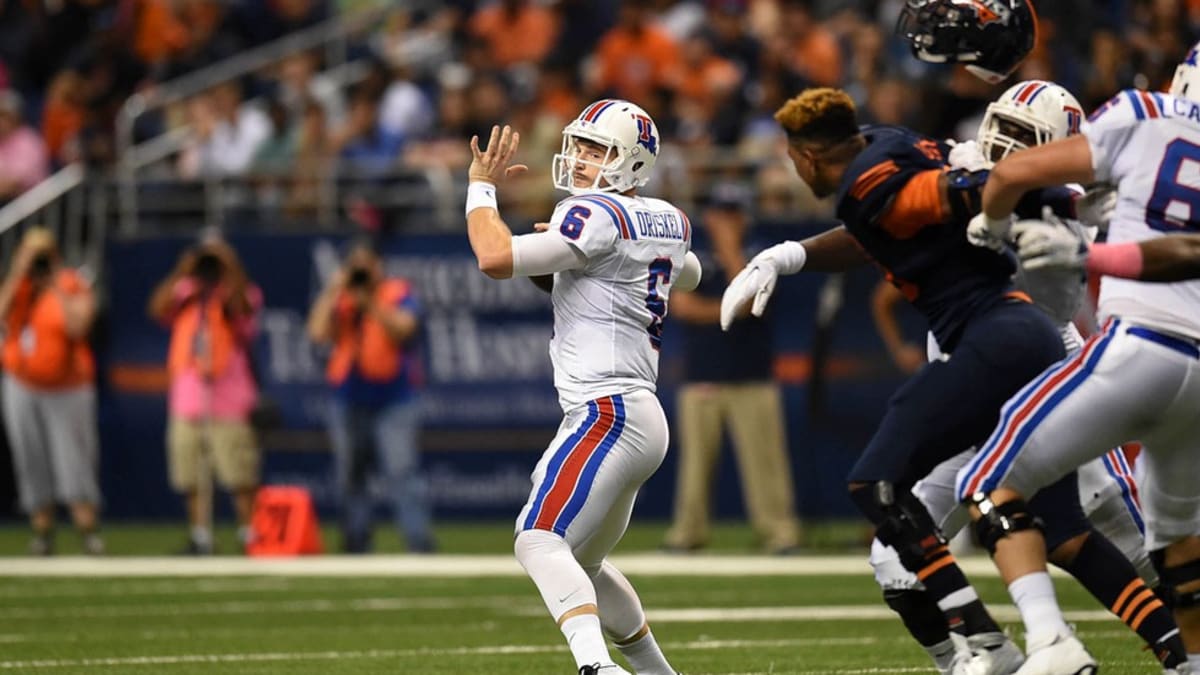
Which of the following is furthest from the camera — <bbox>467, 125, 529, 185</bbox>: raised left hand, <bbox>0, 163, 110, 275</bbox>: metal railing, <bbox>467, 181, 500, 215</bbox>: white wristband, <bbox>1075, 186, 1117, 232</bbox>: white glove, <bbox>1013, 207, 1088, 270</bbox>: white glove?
<bbox>0, 163, 110, 275</bbox>: metal railing

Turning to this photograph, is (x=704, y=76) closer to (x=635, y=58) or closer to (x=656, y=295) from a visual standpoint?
(x=635, y=58)

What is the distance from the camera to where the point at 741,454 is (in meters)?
13.3

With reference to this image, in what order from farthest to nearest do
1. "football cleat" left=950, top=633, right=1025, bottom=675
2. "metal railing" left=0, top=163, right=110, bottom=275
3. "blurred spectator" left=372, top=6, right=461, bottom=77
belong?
"blurred spectator" left=372, top=6, right=461, bottom=77
"metal railing" left=0, top=163, right=110, bottom=275
"football cleat" left=950, top=633, right=1025, bottom=675

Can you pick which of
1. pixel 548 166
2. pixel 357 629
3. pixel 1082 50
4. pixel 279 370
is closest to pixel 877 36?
pixel 1082 50

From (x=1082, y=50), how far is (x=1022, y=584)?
10.4m

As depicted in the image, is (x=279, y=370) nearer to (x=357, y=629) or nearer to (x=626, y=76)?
(x=626, y=76)

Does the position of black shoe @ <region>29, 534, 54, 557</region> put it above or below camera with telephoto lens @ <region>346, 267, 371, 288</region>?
below

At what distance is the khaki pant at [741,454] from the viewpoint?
13.1 meters

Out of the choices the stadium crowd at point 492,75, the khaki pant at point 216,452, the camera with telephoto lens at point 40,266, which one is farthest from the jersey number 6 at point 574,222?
the camera with telephoto lens at point 40,266

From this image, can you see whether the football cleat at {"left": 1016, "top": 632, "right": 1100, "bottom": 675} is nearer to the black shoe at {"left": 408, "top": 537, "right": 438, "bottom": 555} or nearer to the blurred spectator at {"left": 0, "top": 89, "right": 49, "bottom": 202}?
the black shoe at {"left": 408, "top": 537, "right": 438, "bottom": 555}

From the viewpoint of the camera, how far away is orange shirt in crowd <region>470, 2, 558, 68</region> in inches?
727

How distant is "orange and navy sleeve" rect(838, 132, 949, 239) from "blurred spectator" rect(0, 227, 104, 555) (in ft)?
28.3

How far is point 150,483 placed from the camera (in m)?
16.5

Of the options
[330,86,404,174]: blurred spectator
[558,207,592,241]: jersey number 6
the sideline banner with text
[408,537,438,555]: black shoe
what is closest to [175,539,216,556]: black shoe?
[408,537,438,555]: black shoe
